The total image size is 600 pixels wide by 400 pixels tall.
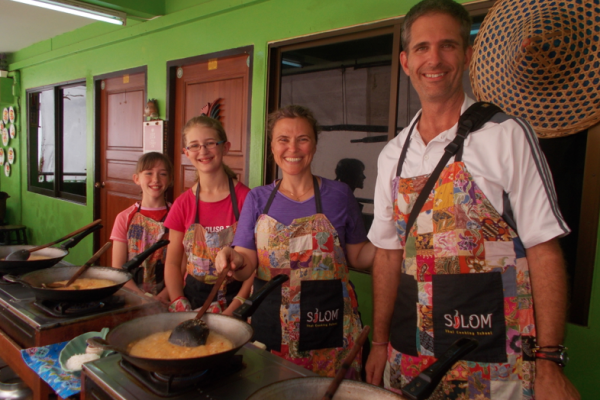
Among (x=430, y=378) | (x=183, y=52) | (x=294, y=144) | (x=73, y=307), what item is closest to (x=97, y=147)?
(x=183, y=52)

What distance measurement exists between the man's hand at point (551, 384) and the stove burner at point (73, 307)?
1555 mm

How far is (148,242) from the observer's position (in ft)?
8.51

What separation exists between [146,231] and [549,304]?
84.9 inches

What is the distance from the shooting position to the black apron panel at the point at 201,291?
2.16m

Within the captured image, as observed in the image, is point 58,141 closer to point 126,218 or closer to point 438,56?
point 126,218

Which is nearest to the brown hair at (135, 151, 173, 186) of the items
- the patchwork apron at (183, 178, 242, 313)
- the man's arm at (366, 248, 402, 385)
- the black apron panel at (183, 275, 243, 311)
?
the patchwork apron at (183, 178, 242, 313)

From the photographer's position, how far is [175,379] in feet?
3.67

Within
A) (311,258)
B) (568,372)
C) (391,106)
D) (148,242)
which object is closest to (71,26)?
(148,242)

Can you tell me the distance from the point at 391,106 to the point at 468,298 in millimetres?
1758

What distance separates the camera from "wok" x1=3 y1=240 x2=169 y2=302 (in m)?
1.62

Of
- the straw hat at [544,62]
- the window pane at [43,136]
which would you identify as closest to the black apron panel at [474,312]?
the straw hat at [544,62]

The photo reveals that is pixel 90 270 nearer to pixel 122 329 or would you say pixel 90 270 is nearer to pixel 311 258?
pixel 122 329

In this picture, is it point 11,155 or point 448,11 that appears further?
point 11,155

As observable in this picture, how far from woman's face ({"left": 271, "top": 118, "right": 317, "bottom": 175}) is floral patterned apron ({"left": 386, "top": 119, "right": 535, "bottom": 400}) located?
1.91ft
